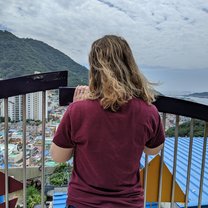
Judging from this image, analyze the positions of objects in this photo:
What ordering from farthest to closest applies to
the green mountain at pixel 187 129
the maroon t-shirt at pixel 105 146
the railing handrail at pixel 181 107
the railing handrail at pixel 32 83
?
the green mountain at pixel 187 129 → the railing handrail at pixel 181 107 → the railing handrail at pixel 32 83 → the maroon t-shirt at pixel 105 146

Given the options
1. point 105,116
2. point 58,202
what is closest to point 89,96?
point 105,116

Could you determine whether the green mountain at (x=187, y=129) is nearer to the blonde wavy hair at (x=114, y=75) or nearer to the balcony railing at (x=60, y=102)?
the balcony railing at (x=60, y=102)

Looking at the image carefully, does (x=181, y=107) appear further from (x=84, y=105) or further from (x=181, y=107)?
(x=84, y=105)

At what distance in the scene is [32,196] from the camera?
137 cm

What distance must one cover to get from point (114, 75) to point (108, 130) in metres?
0.19

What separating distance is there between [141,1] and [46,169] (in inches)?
135

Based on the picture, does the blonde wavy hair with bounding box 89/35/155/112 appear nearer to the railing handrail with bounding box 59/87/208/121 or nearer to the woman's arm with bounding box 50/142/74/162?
the woman's arm with bounding box 50/142/74/162

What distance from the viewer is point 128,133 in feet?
2.78

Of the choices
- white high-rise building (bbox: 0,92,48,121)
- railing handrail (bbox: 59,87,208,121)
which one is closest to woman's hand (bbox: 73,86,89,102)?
white high-rise building (bbox: 0,92,48,121)

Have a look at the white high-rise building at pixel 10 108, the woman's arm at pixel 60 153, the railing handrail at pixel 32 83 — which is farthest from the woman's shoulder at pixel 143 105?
the white high-rise building at pixel 10 108

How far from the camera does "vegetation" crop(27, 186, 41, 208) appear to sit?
135 cm

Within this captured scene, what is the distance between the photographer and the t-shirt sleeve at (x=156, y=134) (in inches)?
36.2

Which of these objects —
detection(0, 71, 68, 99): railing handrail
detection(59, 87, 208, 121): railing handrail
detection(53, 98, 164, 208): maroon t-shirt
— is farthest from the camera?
detection(59, 87, 208, 121): railing handrail

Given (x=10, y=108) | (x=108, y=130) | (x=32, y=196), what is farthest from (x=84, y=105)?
(x=32, y=196)
